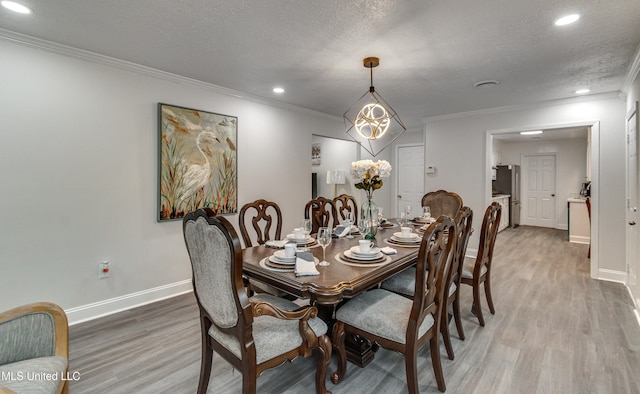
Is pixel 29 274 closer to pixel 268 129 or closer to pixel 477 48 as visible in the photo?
pixel 268 129

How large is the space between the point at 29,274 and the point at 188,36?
2300 mm

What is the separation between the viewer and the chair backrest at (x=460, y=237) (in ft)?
6.28

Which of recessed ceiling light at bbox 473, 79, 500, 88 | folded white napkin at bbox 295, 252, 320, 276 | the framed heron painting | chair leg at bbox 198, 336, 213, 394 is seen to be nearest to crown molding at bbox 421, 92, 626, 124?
recessed ceiling light at bbox 473, 79, 500, 88

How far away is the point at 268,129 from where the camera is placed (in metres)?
4.23

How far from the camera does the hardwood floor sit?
6.19ft

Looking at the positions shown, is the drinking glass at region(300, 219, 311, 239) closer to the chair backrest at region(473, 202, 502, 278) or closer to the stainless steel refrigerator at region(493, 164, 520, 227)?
the chair backrest at region(473, 202, 502, 278)

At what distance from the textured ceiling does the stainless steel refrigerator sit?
433cm

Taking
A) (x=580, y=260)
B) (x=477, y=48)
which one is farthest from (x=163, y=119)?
(x=580, y=260)

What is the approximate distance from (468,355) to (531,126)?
11.9 ft

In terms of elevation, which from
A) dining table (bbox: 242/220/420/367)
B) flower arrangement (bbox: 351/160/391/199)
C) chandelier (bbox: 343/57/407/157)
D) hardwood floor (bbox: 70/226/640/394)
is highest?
chandelier (bbox: 343/57/407/157)

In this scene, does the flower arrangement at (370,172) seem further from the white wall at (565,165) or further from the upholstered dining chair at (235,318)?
the white wall at (565,165)

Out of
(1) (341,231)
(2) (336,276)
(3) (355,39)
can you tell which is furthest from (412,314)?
(3) (355,39)

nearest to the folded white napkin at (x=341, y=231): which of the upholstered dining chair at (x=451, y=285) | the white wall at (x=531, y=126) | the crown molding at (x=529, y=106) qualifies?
the upholstered dining chair at (x=451, y=285)

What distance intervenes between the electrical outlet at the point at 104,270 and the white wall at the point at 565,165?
9.22 meters
